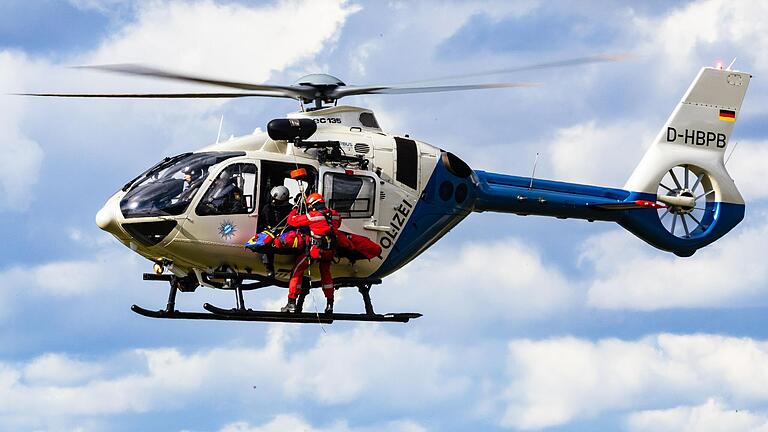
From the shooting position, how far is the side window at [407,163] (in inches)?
750

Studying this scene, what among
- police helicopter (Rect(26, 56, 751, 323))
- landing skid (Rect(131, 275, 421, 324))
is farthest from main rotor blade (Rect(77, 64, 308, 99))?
landing skid (Rect(131, 275, 421, 324))

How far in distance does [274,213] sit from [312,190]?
0.58m

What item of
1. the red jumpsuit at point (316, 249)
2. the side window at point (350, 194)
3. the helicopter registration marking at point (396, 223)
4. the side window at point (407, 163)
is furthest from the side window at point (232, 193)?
the side window at point (407, 163)

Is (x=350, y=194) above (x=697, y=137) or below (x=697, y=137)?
below

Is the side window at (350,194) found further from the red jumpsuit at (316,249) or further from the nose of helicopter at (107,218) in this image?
the nose of helicopter at (107,218)

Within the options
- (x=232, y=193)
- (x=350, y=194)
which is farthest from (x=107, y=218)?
(x=350, y=194)

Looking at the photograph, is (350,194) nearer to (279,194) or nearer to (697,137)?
(279,194)

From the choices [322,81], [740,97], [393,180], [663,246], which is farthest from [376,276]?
[740,97]

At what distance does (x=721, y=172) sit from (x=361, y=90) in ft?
22.9

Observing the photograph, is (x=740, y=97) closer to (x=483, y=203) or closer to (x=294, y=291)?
(x=483, y=203)

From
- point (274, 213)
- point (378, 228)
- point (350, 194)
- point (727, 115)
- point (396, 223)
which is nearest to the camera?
point (274, 213)

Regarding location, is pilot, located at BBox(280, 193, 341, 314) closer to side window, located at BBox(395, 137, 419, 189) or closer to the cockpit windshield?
the cockpit windshield

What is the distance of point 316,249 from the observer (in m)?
17.8

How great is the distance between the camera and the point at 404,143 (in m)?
19.2
